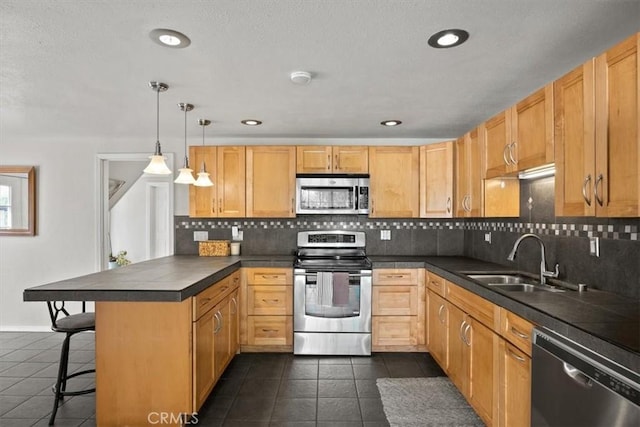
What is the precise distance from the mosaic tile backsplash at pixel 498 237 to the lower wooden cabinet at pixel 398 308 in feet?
2.07

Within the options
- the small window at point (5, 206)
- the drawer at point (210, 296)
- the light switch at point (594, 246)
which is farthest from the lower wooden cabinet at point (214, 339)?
the small window at point (5, 206)

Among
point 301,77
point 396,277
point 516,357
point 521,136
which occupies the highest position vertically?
point 301,77

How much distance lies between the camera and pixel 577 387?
4.35 feet

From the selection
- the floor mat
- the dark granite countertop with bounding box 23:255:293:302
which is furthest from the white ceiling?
the floor mat

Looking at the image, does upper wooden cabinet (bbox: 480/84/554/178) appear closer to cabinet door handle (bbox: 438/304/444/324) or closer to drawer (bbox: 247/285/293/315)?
cabinet door handle (bbox: 438/304/444/324)

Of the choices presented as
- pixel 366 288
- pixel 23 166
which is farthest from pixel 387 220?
pixel 23 166

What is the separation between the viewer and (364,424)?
90.0 inches

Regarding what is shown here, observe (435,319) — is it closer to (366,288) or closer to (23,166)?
(366,288)

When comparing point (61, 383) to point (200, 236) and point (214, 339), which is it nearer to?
point (214, 339)

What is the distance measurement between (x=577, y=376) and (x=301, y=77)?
6.83 feet

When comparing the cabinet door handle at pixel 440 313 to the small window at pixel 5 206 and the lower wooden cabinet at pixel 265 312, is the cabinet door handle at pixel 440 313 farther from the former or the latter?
the small window at pixel 5 206

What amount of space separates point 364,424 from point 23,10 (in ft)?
9.36

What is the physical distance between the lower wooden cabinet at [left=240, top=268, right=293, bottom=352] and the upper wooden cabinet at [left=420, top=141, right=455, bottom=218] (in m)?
1.58

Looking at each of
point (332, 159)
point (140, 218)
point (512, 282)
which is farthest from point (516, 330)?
point (140, 218)
